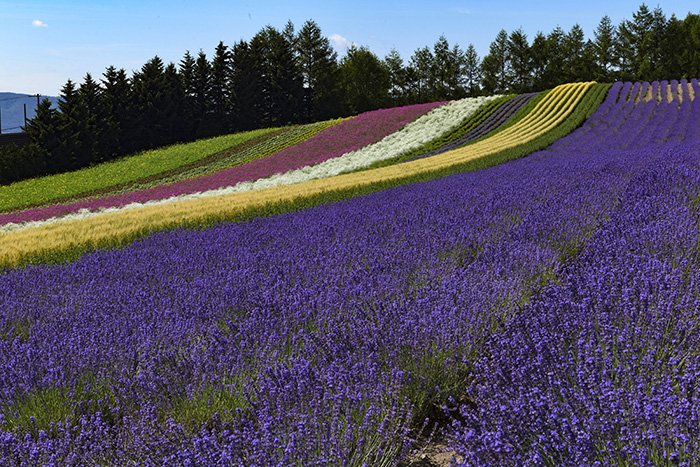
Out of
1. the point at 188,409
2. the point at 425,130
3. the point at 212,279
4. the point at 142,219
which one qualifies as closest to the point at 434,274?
the point at 212,279

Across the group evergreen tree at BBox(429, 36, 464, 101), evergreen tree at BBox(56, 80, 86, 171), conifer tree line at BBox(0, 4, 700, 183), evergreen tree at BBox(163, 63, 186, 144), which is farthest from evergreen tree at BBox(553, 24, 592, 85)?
evergreen tree at BBox(56, 80, 86, 171)

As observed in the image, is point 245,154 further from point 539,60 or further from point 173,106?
point 539,60

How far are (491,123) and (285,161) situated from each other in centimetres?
1180

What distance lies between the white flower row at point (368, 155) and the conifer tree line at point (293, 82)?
1776cm

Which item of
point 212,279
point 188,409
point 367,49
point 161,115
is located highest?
point 367,49

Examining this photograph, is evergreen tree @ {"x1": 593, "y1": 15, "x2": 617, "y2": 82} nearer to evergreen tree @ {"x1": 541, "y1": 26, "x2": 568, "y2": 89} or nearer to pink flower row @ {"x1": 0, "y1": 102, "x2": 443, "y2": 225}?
evergreen tree @ {"x1": 541, "y1": 26, "x2": 568, "y2": 89}

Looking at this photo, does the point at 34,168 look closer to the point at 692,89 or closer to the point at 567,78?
the point at 692,89

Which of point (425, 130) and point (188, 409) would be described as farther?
point (425, 130)

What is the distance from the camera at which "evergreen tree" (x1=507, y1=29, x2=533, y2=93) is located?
203ft

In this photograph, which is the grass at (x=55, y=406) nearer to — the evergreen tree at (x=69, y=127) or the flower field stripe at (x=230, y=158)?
the flower field stripe at (x=230, y=158)

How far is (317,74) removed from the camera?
190 ft

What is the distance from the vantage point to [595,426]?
2061mm

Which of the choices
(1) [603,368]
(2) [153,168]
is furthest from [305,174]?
(1) [603,368]

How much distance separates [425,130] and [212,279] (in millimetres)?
30076
